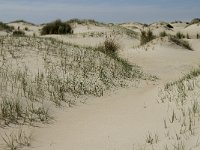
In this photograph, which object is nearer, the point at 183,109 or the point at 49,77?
the point at 183,109

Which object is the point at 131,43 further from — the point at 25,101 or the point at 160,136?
the point at 160,136

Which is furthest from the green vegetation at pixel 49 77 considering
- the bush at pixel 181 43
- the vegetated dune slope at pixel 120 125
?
the bush at pixel 181 43

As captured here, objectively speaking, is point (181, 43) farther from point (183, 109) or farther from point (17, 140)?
point (17, 140)

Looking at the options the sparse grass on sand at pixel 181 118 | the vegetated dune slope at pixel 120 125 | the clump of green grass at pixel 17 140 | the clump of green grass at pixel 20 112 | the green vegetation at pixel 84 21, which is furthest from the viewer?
the green vegetation at pixel 84 21

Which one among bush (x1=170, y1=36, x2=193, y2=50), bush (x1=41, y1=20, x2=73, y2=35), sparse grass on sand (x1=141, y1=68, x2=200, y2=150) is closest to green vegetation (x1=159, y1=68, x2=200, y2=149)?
sparse grass on sand (x1=141, y1=68, x2=200, y2=150)

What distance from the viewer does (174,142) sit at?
5.18 metres

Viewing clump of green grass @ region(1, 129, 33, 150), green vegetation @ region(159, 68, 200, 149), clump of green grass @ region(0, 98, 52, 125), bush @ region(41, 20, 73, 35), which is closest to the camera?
green vegetation @ region(159, 68, 200, 149)

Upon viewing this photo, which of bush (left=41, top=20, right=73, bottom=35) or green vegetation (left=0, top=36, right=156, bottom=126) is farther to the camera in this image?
bush (left=41, top=20, right=73, bottom=35)

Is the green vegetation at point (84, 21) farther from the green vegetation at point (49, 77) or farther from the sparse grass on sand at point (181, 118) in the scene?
the sparse grass on sand at point (181, 118)

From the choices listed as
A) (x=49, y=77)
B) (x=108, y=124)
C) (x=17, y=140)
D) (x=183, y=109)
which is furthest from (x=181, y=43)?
(x=17, y=140)

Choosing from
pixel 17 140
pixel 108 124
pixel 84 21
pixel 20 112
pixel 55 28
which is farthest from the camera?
pixel 84 21

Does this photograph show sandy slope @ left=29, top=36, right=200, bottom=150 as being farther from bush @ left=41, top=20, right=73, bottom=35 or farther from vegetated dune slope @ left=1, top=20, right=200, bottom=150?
bush @ left=41, top=20, right=73, bottom=35

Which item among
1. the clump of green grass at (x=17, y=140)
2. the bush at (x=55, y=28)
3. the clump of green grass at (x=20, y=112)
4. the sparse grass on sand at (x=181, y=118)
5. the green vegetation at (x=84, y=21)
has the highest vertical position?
the green vegetation at (x=84, y=21)

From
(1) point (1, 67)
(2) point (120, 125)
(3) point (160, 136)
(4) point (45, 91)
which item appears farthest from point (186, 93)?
(1) point (1, 67)
